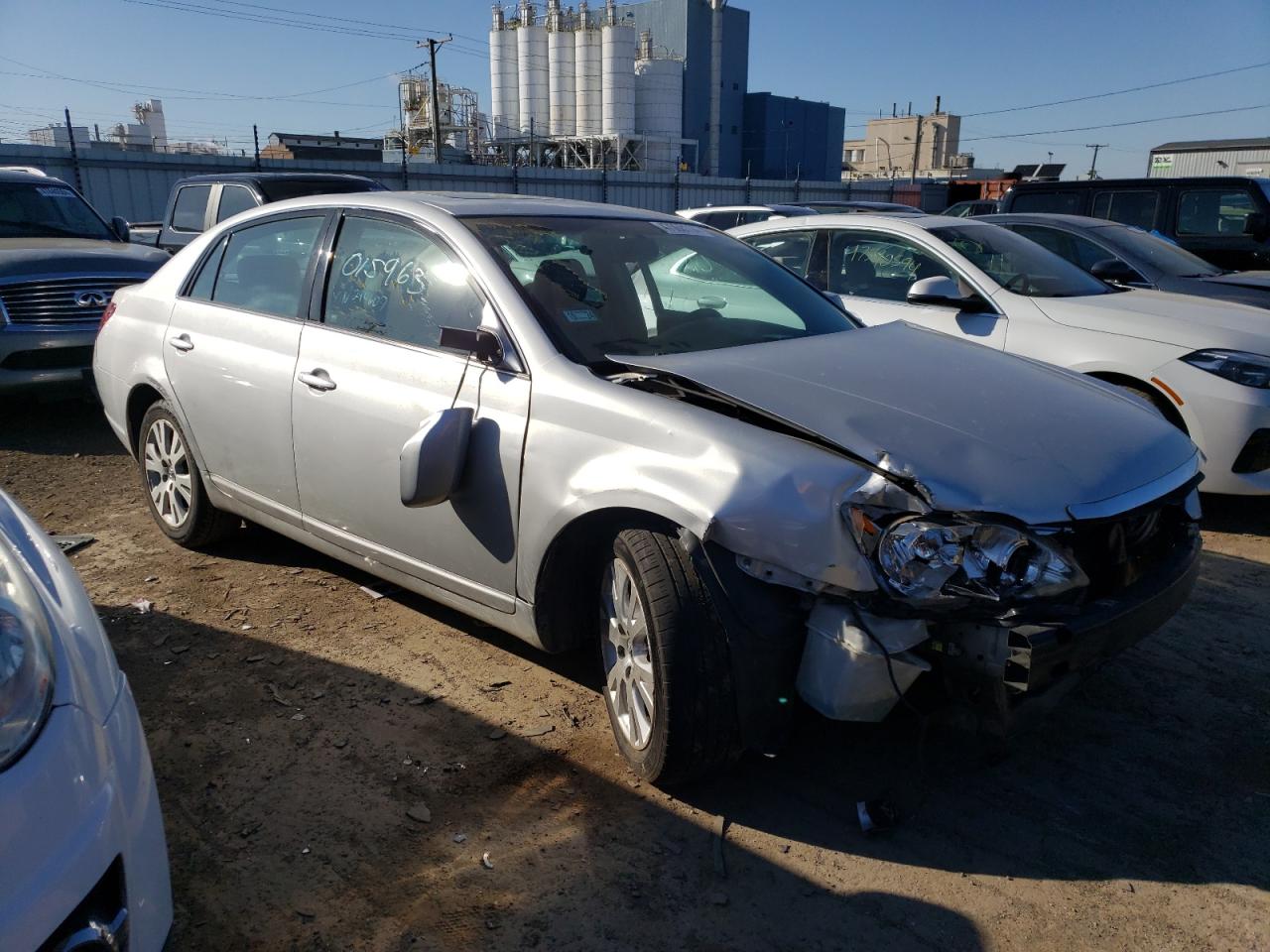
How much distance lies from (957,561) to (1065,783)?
Answer: 0.99 m

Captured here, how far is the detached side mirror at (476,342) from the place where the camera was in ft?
10.1

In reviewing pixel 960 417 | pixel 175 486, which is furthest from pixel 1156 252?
pixel 175 486

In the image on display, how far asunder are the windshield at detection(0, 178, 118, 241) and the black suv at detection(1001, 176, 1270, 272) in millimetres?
9136

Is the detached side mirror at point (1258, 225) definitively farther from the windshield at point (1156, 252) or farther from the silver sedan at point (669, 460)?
the silver sedan at point (669, 460)

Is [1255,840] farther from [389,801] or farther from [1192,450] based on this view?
[389,801]

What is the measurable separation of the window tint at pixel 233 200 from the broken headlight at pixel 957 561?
8.73 meters

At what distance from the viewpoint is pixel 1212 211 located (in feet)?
30.5

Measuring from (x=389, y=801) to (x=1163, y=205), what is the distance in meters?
9.63

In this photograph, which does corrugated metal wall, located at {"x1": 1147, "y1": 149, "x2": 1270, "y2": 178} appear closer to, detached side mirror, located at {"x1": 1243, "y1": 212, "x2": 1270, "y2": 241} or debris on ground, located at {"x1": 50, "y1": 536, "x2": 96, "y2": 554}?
detached side mirror, located at {"x1": 1243, "y1": 212, "x2": 1270, "y2": 241}

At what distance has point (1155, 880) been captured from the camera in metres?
2.49

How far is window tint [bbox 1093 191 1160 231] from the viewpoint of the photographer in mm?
9536

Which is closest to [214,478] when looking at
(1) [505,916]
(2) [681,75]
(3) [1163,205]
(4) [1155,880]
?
(1) [505,916]

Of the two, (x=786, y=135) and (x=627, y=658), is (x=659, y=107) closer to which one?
(x=786, y=135)

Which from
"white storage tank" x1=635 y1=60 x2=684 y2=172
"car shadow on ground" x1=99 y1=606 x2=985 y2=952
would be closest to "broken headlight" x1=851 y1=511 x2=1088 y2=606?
"car shadow on ground" x1=99 y1=606 x2=985 y2=952
